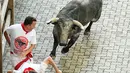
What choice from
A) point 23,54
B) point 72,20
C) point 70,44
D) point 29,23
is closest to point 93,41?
point 70,44

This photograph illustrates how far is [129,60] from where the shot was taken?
344 inches

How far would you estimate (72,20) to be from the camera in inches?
330

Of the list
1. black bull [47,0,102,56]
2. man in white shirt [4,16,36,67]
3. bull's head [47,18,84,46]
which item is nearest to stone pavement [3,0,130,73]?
black bull [47,0,102,56]

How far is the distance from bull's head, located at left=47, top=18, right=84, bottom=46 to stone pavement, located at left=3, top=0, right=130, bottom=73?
552mm

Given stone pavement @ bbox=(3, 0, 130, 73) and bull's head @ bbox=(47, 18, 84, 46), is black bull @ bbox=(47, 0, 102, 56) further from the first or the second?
stone pavement @ bbox=(3, 0, 130, 73)

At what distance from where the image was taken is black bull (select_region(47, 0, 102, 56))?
27.3 feet

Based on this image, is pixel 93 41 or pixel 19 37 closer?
pixel 19 37

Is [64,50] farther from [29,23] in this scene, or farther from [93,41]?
[29,23]

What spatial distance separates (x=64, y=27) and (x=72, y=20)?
20 centimetres

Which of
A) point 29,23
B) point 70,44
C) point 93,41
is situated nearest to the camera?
point 29,23

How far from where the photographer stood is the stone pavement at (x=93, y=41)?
8.55 metres

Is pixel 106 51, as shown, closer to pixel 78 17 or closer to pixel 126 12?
pixel 78 17

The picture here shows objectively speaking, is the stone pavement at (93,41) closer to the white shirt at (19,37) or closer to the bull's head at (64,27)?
the bull's head at (64,27)

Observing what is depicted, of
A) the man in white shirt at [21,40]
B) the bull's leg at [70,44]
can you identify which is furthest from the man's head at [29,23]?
the bull's leg at [70,44]
